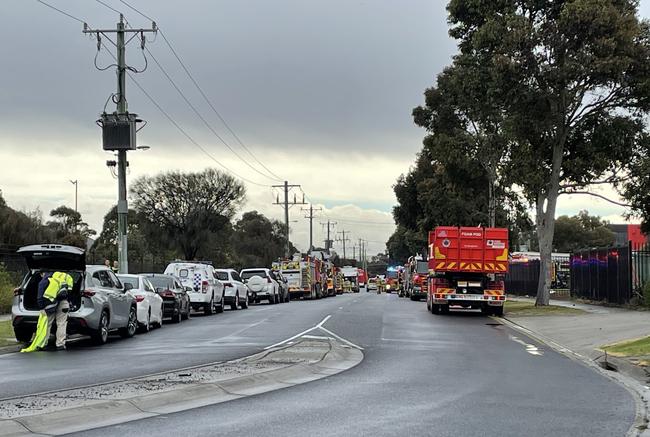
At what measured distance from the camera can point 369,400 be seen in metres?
9.50

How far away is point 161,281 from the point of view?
2492 centimetres

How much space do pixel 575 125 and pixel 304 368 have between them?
781 inches

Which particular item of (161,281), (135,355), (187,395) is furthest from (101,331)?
(187,395)

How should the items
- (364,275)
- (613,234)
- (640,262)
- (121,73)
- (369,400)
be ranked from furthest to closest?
(364,275) < (613,234) < (121,73) < (640,262) < (369,400)

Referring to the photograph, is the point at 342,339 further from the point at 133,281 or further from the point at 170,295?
the point at 170,295

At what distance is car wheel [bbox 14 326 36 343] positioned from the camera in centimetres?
1658

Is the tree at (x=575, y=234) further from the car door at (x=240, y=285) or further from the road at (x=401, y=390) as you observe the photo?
the road at (x=401, y=390)

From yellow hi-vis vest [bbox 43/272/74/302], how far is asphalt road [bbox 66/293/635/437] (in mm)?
1504

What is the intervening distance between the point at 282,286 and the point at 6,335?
1067 inches

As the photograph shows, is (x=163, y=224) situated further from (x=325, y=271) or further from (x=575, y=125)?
(x=575, y=125)

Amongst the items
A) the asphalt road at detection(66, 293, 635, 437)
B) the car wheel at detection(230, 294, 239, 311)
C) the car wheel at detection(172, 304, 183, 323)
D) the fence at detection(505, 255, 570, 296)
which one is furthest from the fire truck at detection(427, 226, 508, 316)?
the fence at detection(505, 255, 570, 296)

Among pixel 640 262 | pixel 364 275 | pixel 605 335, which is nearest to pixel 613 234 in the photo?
pixel 364 275

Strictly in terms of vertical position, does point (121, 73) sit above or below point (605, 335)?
above

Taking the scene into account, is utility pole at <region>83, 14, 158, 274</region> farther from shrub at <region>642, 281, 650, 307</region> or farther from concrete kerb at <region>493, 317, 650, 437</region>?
shrub at <region>642, 281, 650, 307</region>
